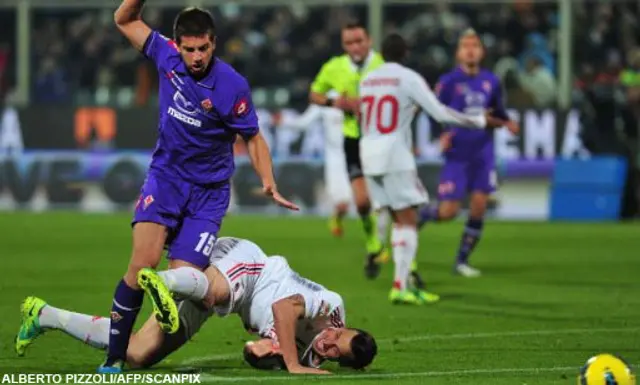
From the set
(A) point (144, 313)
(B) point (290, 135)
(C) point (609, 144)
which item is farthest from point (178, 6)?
(A) point (144, 313)

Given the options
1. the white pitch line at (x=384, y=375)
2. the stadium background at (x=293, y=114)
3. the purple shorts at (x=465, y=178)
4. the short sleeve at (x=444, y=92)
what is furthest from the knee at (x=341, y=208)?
the white pitch line at (x=384, y=375)

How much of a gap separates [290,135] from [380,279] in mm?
9630

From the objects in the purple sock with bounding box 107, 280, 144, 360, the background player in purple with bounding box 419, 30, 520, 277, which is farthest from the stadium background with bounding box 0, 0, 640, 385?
the purple sock with bounding box 107, 280, 144, 360

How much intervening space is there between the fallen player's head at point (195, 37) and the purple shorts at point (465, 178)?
807 cm

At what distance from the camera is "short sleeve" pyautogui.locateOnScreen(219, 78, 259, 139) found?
9.84 m

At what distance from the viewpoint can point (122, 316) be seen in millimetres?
9680

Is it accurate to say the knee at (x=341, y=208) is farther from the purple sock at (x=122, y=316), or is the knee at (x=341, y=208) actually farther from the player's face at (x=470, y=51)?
the purple sock at (x=122, y=316)

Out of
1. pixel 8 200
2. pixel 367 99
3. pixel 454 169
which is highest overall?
pixel 367 99

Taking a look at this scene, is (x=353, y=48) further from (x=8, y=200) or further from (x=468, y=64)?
(x=8, y=200)

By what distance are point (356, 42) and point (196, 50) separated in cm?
778

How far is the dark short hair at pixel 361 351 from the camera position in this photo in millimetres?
9625

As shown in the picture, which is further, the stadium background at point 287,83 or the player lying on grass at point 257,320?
the stadium background at point 287,83

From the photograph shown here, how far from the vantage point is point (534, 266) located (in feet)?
60.2

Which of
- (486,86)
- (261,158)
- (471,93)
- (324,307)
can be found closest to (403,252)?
(471,93)
